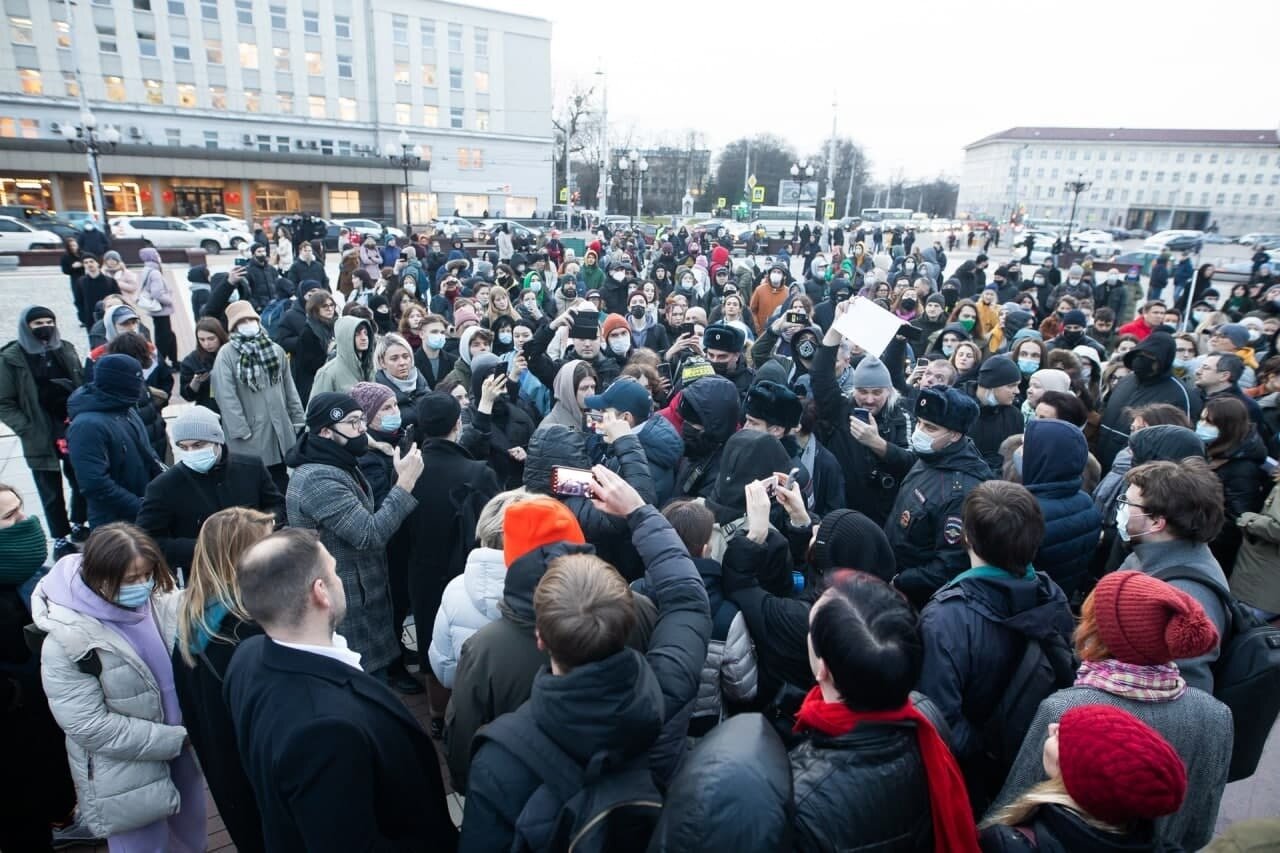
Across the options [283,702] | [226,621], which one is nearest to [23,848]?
[226,621]

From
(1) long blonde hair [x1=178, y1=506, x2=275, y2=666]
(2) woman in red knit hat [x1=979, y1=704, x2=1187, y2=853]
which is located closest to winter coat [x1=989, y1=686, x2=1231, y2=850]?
(2) woman in red knit hat [x1=979, y1=704, x2=1187, y2=853]

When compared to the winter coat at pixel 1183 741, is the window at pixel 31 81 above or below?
above

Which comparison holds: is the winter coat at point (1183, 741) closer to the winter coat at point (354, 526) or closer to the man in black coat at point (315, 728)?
the man in black coat at point (315, 728)

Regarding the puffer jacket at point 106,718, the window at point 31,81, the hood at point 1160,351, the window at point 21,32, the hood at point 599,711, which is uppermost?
the window at point 21,32

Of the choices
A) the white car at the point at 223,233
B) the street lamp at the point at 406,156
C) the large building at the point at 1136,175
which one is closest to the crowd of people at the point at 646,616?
the street lamp at the point at 406,156

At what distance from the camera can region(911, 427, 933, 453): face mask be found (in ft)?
12.2

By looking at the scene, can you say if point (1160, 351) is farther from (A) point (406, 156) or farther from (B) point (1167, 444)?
(A) point (406, 156)

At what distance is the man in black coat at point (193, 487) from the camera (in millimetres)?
3559

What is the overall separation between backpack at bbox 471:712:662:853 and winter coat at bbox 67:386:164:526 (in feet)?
12.5

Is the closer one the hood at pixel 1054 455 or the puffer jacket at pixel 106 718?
the puffer jacket at pixel 106 718

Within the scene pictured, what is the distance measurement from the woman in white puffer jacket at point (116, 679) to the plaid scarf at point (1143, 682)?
339 cm

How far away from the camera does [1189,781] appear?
2.17 m

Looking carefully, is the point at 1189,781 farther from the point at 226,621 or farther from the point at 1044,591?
the point at 226,621

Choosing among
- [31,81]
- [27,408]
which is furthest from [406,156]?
[31,81]
